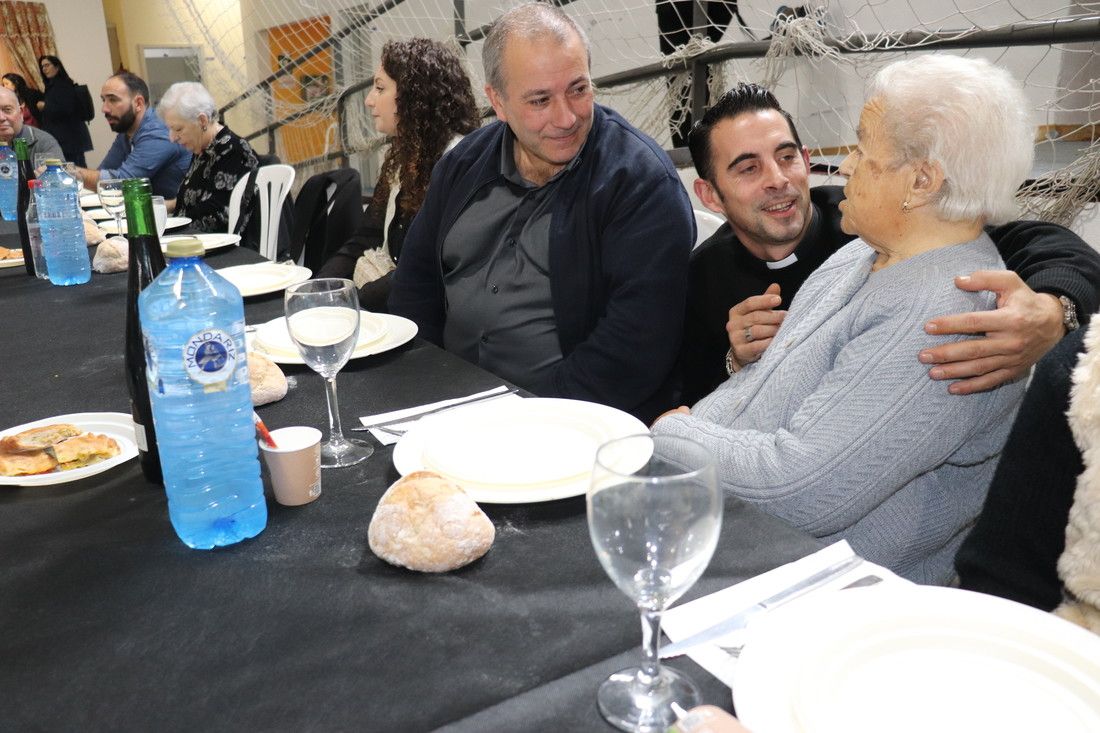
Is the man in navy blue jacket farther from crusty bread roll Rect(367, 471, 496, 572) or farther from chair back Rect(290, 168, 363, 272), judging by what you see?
chair back Rect(290, 168, 363, 272)

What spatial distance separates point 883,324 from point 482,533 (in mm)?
627

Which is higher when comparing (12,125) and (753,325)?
(12,125)

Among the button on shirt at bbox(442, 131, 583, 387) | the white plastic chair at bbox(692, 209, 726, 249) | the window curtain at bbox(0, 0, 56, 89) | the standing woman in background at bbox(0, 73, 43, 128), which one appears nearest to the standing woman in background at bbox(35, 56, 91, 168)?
the standing woman in background at bbox(0, 73, 43, 128)

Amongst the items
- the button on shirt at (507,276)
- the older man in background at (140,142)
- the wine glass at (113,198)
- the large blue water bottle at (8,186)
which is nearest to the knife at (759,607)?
the button on shirt at (507,276)

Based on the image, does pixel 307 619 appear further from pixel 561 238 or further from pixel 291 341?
pixel 561 238

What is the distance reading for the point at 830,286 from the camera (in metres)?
1.41

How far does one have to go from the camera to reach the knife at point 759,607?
2.16ft

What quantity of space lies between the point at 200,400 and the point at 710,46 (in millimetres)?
2329

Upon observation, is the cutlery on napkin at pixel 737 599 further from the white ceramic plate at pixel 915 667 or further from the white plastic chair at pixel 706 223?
the white plastic chair at pixel 706 223

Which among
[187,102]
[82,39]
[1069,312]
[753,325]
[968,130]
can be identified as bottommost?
[753,325]

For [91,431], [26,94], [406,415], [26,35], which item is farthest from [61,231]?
[26,35]

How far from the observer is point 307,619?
2.37ft

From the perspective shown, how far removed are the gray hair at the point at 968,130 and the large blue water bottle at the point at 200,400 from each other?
90 cm

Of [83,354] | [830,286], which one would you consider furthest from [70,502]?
[830,286]
